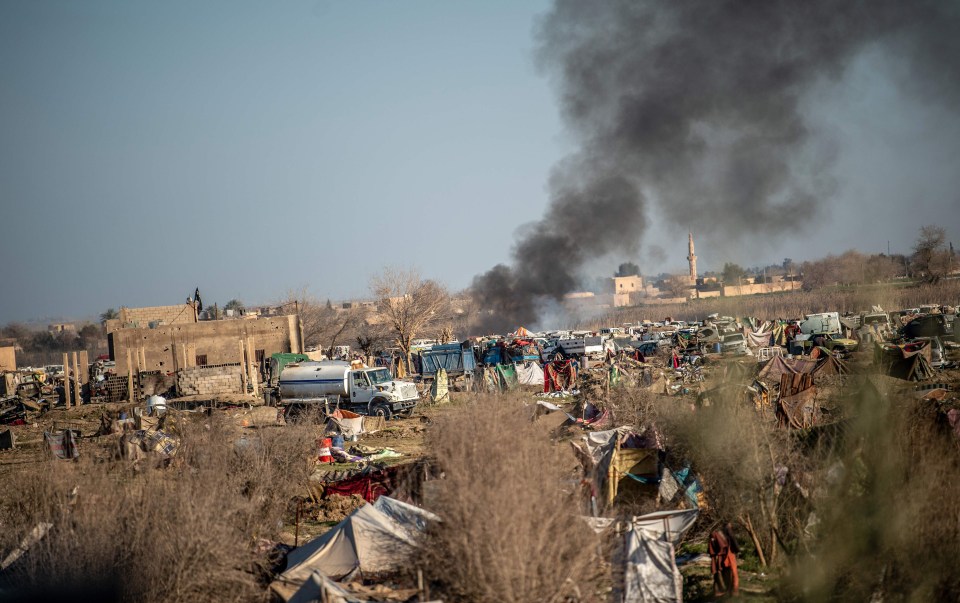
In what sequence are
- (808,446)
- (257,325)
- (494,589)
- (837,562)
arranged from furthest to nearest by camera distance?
(257,325), (808,446), (837,562), (494,589)

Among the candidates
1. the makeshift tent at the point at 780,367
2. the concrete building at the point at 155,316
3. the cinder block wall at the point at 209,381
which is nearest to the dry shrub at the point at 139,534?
the makeshift tent at the point at 780,367

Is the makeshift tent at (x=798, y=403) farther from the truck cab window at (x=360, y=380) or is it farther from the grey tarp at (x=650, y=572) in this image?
the truck cab window at (x=360, y=380)

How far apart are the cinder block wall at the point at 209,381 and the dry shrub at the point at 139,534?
23.2 m

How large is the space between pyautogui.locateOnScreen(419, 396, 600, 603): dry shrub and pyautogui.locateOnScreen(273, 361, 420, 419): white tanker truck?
2095 cm

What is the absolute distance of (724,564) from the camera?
11172 millimetres

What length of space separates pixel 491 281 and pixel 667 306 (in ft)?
104

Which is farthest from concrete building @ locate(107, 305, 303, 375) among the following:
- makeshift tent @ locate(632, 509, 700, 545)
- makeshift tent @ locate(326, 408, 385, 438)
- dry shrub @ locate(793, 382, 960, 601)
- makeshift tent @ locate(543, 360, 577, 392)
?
dry shrub @ locate(793, 382, 960, 601)

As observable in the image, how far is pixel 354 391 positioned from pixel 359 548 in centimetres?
2035

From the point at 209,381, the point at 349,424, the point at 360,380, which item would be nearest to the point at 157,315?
the point at 209,381

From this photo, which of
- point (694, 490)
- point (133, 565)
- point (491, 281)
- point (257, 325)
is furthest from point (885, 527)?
point (491, 281)

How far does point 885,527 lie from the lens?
9.14 metres

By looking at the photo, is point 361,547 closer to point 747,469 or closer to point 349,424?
point 747,469

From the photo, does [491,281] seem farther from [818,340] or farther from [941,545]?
[941,545]

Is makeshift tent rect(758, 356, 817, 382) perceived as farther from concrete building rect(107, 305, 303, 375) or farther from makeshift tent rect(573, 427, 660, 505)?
concrete building rect(107, 305, 303, 375)
